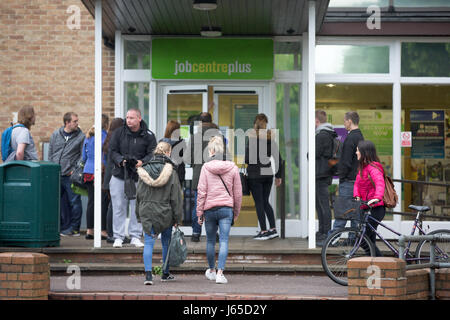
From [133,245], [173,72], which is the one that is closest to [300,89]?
[173,72]

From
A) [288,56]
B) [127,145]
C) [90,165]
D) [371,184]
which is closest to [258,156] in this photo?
[288,56]

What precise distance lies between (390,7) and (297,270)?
472 cm

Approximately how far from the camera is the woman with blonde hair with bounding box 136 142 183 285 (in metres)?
8.69

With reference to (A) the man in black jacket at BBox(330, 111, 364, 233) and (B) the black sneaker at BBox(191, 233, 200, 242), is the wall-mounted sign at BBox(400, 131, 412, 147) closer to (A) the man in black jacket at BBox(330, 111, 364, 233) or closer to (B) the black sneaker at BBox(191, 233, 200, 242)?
(A) the man in black jacket at BBox(330, 111, 364, 233)

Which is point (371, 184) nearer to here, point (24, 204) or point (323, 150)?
point (323, 150)

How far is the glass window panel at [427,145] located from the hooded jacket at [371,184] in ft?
11.0

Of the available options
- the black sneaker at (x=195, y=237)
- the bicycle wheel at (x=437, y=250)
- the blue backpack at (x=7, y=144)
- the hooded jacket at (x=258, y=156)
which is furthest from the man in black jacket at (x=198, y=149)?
the bicycle wheel at (x=437, y=250)

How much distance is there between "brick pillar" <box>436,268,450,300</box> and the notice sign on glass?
177 inches

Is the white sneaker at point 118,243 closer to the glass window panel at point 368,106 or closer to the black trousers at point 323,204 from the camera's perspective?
the black trousers at point 323,204

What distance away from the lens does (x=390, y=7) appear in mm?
11984

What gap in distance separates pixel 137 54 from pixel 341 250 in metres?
5.44

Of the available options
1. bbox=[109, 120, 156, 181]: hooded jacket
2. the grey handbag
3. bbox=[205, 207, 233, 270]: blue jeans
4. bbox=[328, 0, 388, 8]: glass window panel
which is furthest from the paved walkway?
bbox=[328, 0, 388, 8]: glass window panel

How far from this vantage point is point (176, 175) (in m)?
8.93
